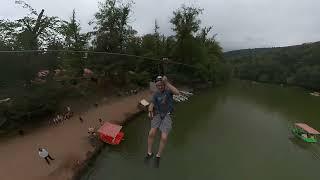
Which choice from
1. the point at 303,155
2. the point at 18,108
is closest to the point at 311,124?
the point at 303,155

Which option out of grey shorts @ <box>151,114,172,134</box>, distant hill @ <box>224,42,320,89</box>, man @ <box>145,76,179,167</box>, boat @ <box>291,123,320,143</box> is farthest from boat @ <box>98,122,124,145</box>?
distant hill @ <box>224,42,320,89</box>

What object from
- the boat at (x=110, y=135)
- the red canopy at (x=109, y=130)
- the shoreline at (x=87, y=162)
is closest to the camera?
→ the shoreline at (x=87, y=162)

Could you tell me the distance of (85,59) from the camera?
1548 inches

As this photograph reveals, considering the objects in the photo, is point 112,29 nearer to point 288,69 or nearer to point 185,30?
point 185,30

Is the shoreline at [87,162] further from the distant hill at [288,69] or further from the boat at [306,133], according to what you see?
the distant hill at [288,69]

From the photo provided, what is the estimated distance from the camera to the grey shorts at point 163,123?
26.7 feet

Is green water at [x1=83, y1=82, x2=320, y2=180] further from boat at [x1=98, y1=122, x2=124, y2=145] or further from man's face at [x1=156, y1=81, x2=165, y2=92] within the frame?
man's face at [x1=156, y1=81, x2=165, y2=92]

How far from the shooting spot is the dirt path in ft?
58.0

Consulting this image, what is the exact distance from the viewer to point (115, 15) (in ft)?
138

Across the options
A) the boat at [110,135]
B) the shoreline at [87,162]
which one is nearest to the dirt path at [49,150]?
the shoreline at [87,162]

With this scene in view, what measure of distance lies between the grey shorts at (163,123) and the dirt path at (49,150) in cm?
1111

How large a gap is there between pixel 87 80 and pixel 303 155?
23680 mm

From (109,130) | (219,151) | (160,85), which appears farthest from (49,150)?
(160,85)

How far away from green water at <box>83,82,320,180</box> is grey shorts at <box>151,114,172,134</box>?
1143cm
